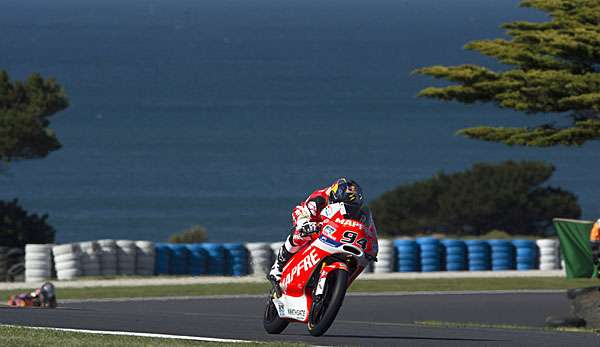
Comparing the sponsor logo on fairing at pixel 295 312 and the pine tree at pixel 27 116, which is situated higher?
the sponsor logo on fairing at pixel 295 312

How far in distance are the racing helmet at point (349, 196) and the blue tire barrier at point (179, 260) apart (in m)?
24.4

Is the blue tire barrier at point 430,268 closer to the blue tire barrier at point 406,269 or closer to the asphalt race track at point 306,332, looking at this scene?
the blue tire barrier at point 406,269

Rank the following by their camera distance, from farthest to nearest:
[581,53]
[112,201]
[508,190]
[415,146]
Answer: [415,146]
[112,201]
[508,190]
[581,53]

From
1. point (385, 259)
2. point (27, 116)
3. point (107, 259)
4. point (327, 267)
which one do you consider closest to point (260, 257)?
point (385, 259)

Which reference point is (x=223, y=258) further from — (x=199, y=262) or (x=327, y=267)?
(x=327, y=267)

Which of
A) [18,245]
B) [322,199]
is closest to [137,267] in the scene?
[18,245]

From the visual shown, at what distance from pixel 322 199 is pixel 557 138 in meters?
20.0

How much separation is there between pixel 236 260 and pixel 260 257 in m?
0.76

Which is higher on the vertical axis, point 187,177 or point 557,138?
point 557,138

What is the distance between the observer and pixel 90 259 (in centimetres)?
4075

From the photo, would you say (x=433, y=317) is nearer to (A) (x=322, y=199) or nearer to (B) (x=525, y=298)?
(B) (x=525, y=298)

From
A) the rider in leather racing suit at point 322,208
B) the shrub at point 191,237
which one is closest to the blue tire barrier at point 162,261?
the shrub at point 191,237

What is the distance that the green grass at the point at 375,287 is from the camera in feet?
120

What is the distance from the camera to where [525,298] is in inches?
1399
